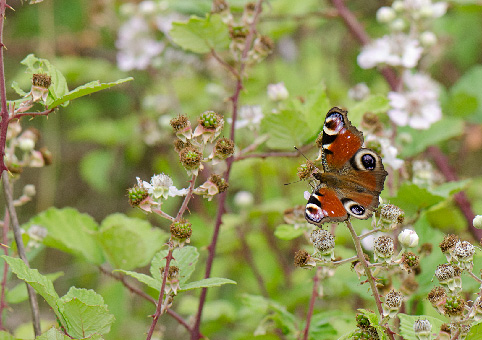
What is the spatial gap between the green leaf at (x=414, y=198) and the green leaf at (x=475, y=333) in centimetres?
40

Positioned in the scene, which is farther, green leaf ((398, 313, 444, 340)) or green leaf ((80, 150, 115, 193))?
green leaf ((80, 150, 115, 193))

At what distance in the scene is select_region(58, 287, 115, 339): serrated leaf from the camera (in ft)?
2.71

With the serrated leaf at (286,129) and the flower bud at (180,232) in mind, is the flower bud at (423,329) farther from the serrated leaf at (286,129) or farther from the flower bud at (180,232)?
the serrated leaf at (286,129)

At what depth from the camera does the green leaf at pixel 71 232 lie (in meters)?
1.21

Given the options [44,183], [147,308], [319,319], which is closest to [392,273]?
[319,319]

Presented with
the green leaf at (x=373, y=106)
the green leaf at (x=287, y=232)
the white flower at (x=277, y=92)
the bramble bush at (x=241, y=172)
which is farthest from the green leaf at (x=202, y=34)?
the green leaf at (x=287, y=232)

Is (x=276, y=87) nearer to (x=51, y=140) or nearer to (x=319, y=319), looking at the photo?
(x=319, y=319)

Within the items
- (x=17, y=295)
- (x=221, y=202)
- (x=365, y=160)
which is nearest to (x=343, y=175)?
(x=365, y=160)

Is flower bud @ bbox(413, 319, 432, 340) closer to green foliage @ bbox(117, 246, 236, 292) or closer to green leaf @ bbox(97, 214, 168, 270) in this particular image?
green foliage @ bbox(117, 246, 236, 292)

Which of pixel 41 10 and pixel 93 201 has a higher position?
pixel 41 10

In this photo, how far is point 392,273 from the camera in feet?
3.68

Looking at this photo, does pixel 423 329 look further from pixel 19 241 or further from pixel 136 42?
pixel 136 42

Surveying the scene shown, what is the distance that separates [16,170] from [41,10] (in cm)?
190

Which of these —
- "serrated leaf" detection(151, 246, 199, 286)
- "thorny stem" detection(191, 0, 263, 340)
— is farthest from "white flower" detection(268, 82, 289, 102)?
"serrated leaf" detection(151, 246, 199, 286)
